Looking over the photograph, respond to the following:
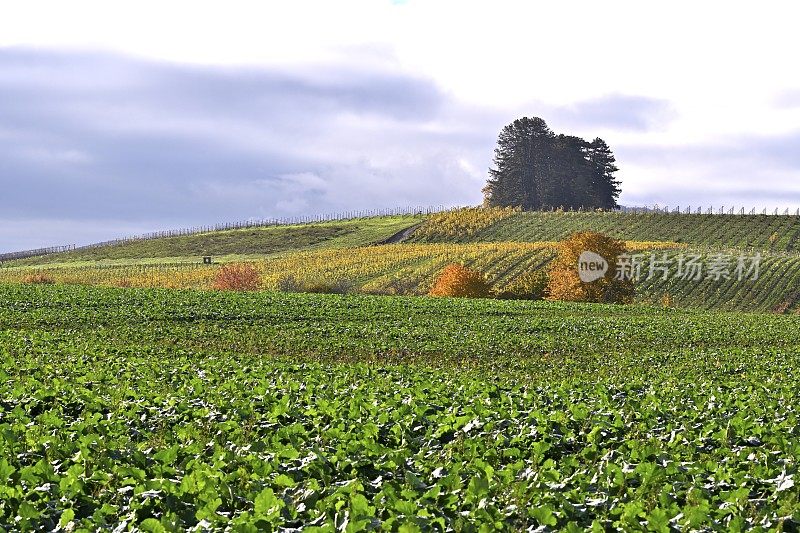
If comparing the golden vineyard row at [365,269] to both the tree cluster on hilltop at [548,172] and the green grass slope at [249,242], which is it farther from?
the tree cluster on hilltop at [548,172]

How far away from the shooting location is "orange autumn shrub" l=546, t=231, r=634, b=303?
71062 mm

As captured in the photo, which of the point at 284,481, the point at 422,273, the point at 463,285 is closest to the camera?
the point at 284,481

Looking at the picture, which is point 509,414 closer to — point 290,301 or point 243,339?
point 243,339

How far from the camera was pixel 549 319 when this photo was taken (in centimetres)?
4534

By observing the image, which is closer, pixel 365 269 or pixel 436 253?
pixel 365 269

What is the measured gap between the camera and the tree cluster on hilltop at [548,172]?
149 metres

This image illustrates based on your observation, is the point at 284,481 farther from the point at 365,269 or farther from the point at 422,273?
the point at 365,269

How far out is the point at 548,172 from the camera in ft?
497

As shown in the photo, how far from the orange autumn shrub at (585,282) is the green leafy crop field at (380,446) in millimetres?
41669

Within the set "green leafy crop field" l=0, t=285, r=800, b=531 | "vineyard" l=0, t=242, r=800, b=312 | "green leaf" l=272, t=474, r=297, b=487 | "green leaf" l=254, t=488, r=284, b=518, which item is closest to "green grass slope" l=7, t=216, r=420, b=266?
"vineyard" l=0, t=242, r=800, b=312

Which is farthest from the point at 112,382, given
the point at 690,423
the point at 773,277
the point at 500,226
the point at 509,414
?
the point at 500,226

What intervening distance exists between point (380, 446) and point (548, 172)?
472ft

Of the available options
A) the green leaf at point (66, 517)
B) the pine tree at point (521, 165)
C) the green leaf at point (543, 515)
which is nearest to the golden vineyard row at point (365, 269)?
the pine tree at point (521, 165)

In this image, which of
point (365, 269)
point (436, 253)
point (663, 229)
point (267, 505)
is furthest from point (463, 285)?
point (267, 505)
